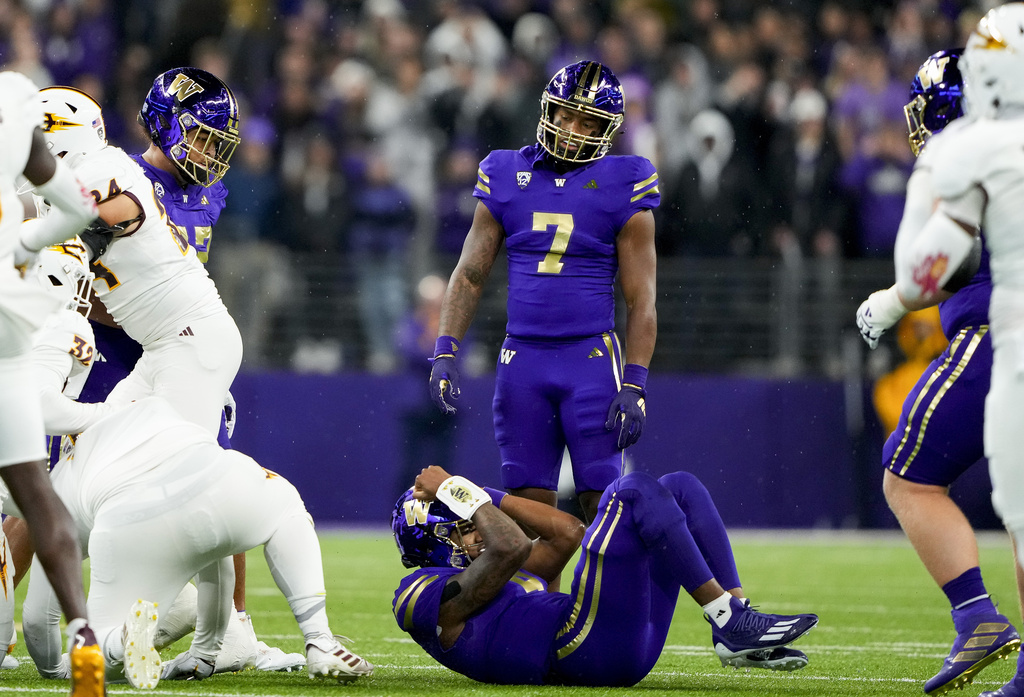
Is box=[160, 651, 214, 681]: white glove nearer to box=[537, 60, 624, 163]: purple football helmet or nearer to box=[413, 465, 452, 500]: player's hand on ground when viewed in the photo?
box=[413, 465, 452, 500]: player's hand on ground

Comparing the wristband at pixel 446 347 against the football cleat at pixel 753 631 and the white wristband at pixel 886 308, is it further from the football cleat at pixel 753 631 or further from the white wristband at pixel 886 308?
the white wristband at pixel 886 308

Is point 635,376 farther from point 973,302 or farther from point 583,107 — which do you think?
point 973,302

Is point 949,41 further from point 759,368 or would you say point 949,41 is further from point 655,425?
point 655,425

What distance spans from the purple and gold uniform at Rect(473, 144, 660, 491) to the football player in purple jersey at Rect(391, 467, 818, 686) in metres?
0.70

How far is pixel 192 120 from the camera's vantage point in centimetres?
555

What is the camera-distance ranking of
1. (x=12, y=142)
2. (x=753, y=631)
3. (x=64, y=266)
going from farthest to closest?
(x=64, y=266)
(x=753, y=631)
(x=12, y=142)

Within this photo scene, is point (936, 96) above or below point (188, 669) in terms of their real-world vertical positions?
above

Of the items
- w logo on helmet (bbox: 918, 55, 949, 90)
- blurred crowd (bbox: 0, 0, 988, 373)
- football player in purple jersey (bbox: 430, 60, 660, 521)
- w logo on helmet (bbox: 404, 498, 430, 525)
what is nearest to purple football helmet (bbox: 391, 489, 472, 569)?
w logo on helmet (bbox: 404, 498, 430, 525)

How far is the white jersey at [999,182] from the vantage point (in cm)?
368

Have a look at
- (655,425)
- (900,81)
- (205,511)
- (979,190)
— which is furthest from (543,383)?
(900,81)

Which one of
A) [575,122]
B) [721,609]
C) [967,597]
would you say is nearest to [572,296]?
[575,122]

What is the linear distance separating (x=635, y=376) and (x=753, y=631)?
1336 mm

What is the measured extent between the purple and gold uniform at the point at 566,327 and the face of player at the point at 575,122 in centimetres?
12

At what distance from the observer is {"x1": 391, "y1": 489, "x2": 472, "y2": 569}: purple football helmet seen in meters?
4.75
